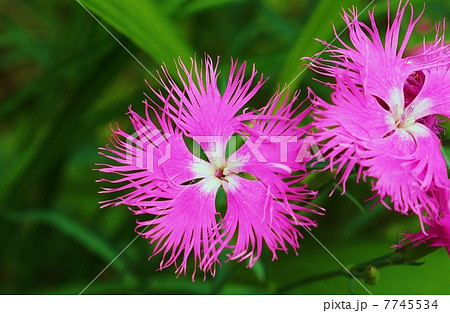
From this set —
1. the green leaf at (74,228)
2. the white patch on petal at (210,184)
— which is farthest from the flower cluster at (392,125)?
the green leaf at (74,228)

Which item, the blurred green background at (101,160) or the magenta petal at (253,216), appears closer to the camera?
the magenta petal at (253,216)

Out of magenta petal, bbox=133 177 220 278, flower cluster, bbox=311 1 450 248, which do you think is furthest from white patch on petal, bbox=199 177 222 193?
flower cluster, bbox=311 1 450 248

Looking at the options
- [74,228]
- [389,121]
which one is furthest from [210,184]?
[74,228]

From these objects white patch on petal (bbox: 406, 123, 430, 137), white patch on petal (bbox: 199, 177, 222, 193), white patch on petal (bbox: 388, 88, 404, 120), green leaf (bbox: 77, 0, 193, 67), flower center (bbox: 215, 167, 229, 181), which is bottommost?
white patch on petal (bbox: 199, 177, 222, 193)

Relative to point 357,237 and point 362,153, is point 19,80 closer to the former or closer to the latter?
point 357,237

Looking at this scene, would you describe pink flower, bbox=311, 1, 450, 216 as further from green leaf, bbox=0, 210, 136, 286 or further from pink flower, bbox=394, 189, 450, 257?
green leaf, bbox=0, 210, 136, 286

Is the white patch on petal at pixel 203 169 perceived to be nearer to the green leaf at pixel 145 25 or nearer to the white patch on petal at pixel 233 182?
the white patch on petal at pixel 233 182
